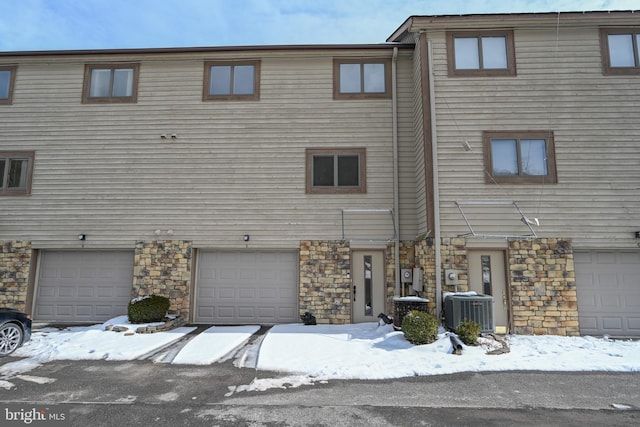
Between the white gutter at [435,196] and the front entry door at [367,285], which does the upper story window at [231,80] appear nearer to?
the white gutter at [435,196]

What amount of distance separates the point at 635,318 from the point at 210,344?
10.3m

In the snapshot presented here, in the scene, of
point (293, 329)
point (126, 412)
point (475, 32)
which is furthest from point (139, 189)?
point (475, 32)

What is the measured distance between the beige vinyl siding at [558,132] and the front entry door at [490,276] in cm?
69

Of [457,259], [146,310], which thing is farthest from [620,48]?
[146,310]

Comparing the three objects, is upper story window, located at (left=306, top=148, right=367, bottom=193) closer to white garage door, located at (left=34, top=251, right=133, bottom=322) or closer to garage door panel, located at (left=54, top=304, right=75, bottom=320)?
white garage door, located at (left=34, top=251, right=133, bottom=322)

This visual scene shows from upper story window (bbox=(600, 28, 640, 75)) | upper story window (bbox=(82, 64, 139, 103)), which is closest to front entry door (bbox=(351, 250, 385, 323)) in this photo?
upper story window (bbox=(600, 28, 640, 75))

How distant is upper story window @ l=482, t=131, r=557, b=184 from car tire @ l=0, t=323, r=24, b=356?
1119 cm

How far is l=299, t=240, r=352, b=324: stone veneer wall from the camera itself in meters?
10.7

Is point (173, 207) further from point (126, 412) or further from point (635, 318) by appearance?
point (635, 318)

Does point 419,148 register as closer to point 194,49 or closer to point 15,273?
point 194,49

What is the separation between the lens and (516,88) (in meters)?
10.4

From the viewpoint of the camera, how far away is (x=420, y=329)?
7875 mm

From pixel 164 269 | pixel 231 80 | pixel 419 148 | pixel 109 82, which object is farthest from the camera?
pixel 109 82

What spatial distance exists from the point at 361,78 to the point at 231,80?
399 cm
